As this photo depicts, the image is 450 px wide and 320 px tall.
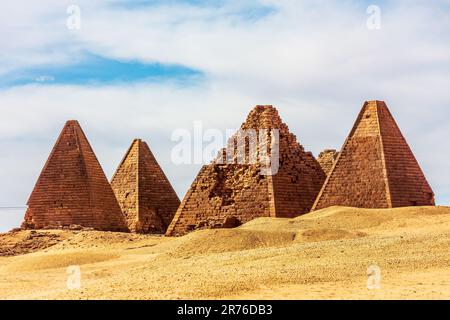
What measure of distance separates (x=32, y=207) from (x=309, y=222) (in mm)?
10999

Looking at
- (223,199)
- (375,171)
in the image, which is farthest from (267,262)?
(223,199)

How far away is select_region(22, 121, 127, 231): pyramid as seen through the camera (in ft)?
97.3

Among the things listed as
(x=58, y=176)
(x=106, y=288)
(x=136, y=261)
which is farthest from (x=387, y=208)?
(x=106, y=288)

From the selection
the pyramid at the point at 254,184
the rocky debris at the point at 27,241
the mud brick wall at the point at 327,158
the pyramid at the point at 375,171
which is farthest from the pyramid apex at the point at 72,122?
the mud brick wall at the point at 327,158

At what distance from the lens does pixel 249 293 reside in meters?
12.3

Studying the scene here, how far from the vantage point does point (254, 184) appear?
93.8ft

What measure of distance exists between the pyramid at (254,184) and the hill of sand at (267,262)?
2431 mm

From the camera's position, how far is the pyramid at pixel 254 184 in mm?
28281

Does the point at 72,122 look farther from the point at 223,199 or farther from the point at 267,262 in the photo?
the point at 267,262

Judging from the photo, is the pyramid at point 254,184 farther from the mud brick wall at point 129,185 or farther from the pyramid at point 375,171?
the mud brick wall at point 129,185

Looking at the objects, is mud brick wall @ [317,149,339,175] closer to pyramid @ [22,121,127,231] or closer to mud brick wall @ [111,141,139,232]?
mud brick wall @ [111,141,139,232]

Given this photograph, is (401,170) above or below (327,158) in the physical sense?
below

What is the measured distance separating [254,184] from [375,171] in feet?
12.2
